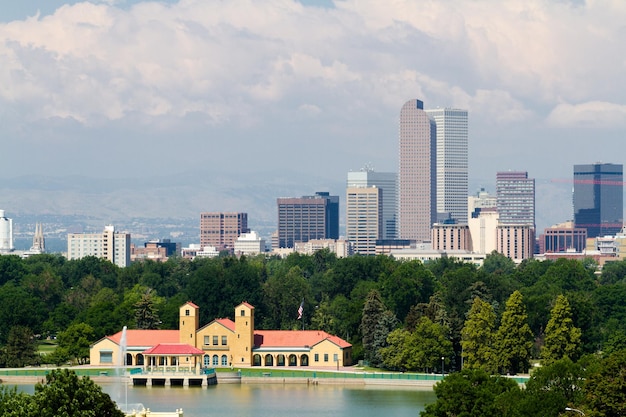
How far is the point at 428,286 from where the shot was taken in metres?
132

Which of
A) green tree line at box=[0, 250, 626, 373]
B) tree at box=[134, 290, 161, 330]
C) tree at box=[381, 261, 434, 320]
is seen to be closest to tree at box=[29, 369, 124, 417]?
green tree line at box=[0, 250, 626, 373]

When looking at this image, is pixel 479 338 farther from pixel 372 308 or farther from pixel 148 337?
pixel 148 337

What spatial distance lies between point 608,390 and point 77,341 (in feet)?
195

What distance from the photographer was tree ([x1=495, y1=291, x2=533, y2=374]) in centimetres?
10312

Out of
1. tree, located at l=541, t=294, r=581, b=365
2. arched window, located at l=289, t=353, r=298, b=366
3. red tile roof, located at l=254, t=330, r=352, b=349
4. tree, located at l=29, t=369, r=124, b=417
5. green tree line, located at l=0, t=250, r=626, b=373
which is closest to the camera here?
tree, located at l=29, t=369, r=124, b=417

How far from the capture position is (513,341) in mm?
103250

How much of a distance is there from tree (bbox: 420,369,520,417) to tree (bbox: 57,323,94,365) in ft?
151

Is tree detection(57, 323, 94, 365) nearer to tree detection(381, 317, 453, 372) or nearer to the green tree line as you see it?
the green tree line

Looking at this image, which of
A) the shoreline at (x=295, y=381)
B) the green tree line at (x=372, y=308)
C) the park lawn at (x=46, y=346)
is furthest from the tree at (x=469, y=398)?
the park lawn at (x=46, y=346)

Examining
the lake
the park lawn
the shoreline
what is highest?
the park lawn

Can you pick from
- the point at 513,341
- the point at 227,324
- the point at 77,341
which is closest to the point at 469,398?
the point at 513,341

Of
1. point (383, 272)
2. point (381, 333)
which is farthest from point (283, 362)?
point (383, 272)

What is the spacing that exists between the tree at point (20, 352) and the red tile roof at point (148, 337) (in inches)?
222

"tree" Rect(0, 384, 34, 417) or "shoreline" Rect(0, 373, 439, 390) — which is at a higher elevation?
"tree" Rect(0, 384, 34, 417)
